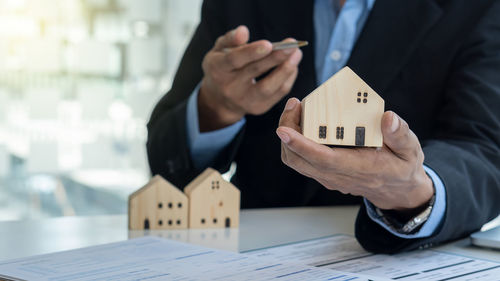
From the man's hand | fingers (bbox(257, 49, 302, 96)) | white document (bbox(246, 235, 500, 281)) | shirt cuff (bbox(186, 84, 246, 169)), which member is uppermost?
fingers (bbox(257, 49, 302, 96))

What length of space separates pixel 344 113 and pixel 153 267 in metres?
0.24

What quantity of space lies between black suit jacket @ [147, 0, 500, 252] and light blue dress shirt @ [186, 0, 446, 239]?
19 mm

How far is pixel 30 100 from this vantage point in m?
2.78

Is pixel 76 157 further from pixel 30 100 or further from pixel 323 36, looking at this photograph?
pixel 323 36

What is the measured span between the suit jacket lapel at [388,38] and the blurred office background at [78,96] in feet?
6.61

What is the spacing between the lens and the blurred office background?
2.76 meters

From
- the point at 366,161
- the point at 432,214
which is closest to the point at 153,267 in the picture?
the point at 366,161

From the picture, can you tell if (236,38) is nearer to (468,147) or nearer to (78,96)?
(468,147)

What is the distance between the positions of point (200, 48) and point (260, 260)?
0.77 meters

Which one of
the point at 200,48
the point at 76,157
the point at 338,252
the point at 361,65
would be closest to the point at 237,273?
the point at 338,252

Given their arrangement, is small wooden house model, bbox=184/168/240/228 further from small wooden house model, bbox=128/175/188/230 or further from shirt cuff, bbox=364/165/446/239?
shirt cuff, bbox=364/165/446/239

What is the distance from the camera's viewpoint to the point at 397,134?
544mm

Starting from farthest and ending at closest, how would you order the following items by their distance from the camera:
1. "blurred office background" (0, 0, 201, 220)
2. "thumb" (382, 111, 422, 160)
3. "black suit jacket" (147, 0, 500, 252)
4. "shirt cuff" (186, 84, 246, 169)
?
"blurred office background" (0, 0, 201, 220)
"shirt cuff" (186, 84, 246, 169)
"black suit jacket" (147, 0, 500, 252)
"thumb" (382, 111, 422, 160)

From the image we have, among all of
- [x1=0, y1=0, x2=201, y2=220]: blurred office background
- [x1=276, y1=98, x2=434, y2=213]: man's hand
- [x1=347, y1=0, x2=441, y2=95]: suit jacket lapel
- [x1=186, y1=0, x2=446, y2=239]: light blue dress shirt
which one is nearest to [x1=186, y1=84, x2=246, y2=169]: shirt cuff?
[x1=186, y1=0, x2=446, y2=239]: light blue dress shirt
